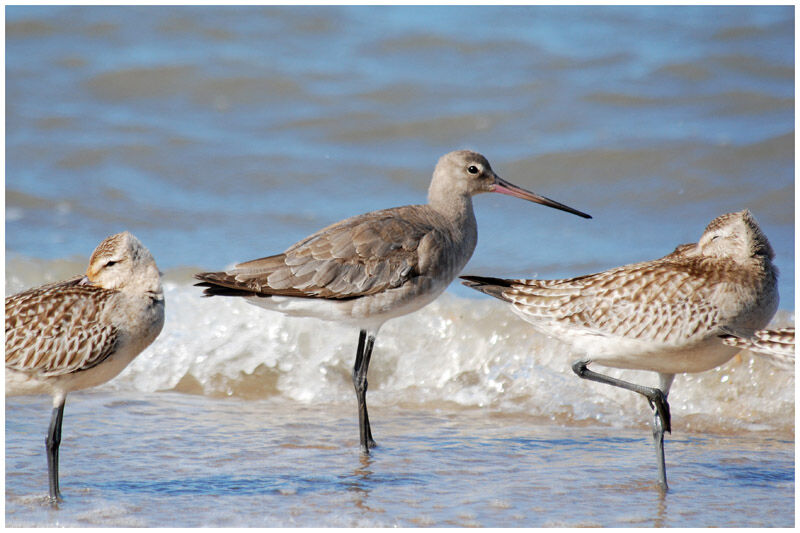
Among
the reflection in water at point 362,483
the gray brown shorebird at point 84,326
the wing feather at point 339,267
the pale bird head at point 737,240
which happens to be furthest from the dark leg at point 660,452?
the gray brown shorebird at point 84,326

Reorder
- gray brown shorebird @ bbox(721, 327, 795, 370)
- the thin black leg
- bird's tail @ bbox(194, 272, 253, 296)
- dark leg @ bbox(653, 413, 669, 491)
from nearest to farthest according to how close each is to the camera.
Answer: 1. gray brown shorebird @ bbox(721, 327, 795, 370)
2. dark leg @ bbox(653, 413, 669, 491)
3. the thin black leg
4. bird's tail @ bbox(194, 272, 253, 296)

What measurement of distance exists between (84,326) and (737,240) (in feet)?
10.6

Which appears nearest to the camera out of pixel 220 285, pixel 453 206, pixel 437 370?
pixel 220 285

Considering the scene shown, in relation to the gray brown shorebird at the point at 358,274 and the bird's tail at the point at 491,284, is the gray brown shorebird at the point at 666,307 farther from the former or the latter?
the gray brown shorebird at the point at 358,274

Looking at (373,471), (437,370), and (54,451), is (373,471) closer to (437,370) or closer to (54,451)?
(54,451)

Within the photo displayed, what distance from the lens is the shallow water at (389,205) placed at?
536cm

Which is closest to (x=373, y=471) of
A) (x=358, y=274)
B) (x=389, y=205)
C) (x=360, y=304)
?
(x=360, y=304)

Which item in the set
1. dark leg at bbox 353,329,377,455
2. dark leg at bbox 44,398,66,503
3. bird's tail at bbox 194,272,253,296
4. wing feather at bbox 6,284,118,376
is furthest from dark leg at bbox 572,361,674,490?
dark leg at bbox 44,398,66,503

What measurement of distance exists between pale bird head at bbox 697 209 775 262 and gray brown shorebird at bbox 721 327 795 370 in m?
0.48

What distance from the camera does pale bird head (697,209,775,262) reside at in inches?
210

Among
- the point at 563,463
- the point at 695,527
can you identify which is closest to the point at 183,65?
the point at 563,463

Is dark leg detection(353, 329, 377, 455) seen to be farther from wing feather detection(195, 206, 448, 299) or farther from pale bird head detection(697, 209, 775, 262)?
pale bird head detection(697, 209, 775, 262)

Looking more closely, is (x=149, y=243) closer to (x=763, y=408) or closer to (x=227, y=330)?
(x=227, y=330)

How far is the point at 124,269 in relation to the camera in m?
4.93
